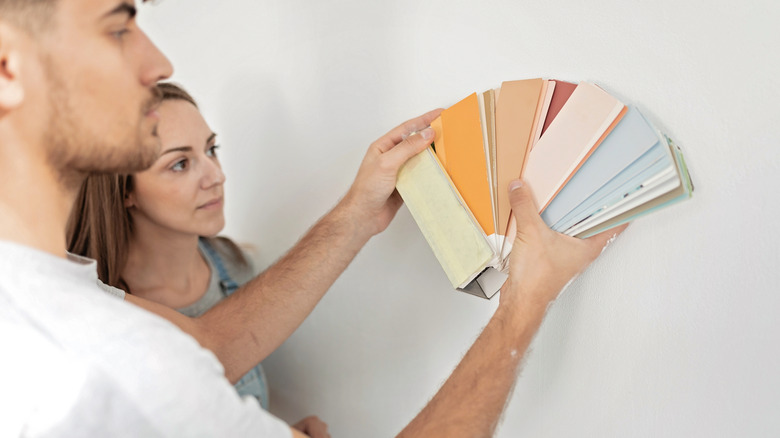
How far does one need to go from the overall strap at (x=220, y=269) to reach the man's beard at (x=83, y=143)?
31.4 inches

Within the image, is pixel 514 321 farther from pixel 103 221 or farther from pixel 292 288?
pixel 103 221

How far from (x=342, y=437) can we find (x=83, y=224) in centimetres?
81

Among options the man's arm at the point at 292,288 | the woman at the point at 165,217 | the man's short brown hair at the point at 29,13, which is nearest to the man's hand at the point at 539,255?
the man's arm at the point at 292,288

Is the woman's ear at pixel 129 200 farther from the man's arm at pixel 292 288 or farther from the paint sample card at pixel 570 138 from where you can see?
the paint sample card at pixel 570 138

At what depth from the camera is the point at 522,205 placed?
93cm

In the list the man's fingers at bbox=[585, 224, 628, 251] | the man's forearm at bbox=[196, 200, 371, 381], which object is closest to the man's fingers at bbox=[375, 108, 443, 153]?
the man's forearm at bbox=[196, 200, 371, 381]

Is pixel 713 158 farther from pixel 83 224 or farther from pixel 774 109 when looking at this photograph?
pixel 83 224

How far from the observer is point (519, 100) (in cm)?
98

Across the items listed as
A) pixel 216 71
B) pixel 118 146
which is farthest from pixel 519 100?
pixel 216 71

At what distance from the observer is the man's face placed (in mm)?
748

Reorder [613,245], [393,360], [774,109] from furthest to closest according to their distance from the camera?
[393,360]
[613,245]
[774,109]

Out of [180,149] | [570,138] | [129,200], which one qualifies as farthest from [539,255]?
[129,200]

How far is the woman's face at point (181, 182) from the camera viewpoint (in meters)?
1.35

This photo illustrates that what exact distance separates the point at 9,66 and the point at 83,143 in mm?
122
